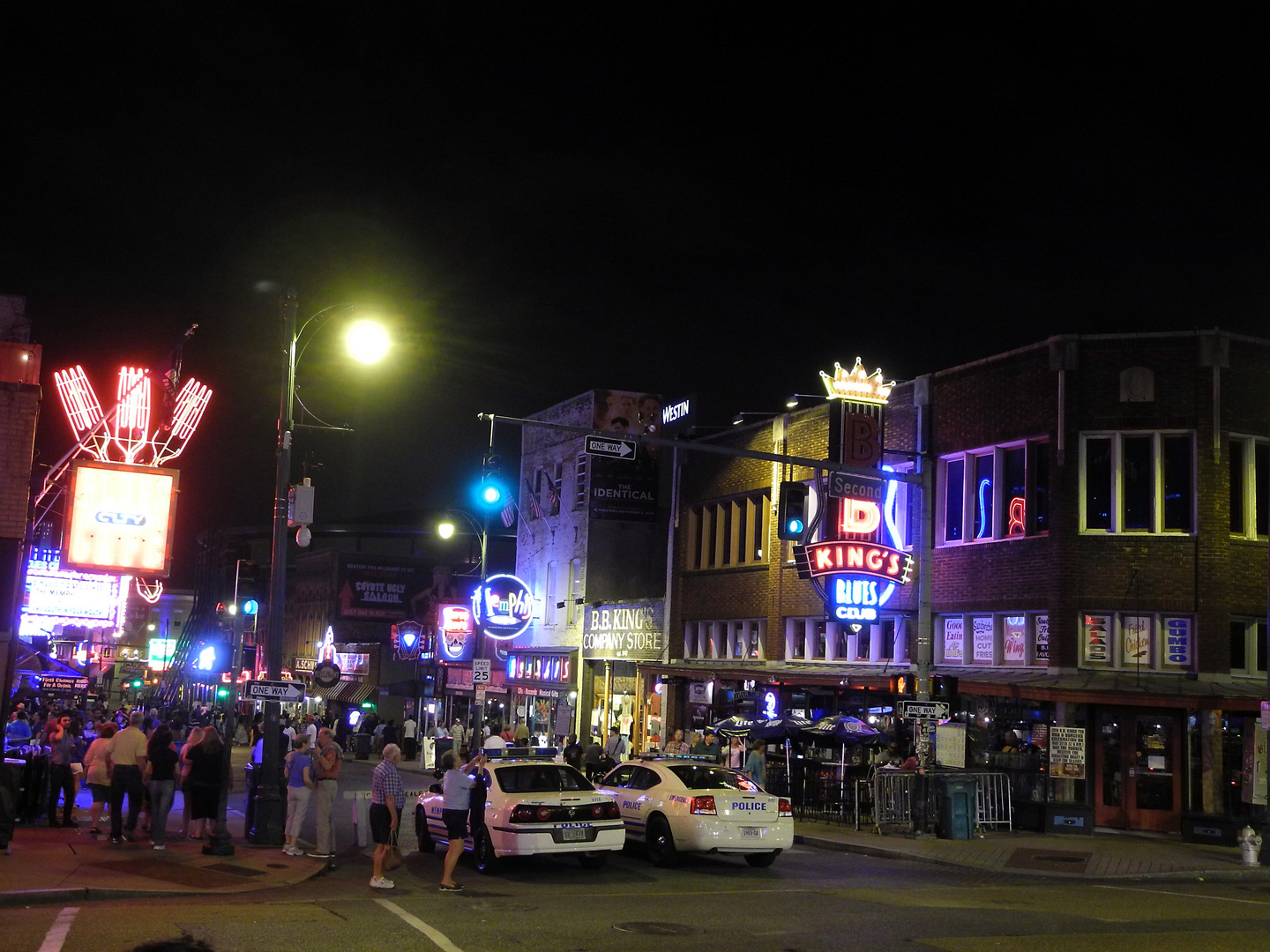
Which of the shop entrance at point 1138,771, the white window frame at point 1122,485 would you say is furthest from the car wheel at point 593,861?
the white window frame at point 1122,485

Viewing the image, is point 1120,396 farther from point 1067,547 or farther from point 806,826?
point 806,826

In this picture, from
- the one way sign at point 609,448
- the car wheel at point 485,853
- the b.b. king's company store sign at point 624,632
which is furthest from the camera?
the b.b. king's company store sign at point 624,632

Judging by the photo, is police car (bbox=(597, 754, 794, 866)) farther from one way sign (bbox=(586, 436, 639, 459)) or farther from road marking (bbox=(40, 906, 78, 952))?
road marking (bbox=(40, 906, 78, 952))

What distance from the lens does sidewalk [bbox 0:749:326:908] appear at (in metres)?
12.7

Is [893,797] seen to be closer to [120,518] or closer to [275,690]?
[275,690]

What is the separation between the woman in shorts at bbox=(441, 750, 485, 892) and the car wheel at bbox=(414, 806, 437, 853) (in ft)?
7.43

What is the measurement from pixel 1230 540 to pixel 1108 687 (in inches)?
156

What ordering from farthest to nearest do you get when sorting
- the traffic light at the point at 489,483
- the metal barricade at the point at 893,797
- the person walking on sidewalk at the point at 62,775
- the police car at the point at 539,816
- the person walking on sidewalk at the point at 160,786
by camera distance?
1. the metal barricade at the point at 893,797
2. the traffic light at the point at 489,483
3. the person walking on sidewalk at the point at 62,775
4. the person walking on sidewalk at the point at 160,786
5. the police car at the point at 539,816

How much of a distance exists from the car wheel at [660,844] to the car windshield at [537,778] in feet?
4.11

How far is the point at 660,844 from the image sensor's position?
17156mm

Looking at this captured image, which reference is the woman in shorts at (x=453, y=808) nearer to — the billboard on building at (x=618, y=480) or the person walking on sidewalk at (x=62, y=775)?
the person walking on sidewalk at (x=62, y=775)

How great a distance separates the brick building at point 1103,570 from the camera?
23016 mm

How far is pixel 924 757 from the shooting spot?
21.7m

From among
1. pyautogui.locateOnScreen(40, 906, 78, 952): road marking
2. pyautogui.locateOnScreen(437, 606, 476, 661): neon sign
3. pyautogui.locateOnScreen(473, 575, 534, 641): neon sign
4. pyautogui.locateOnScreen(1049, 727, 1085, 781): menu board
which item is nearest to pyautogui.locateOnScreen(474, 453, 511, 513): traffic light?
pyautogui.locateOnScreen(40, 906, 78, 952): road marking
